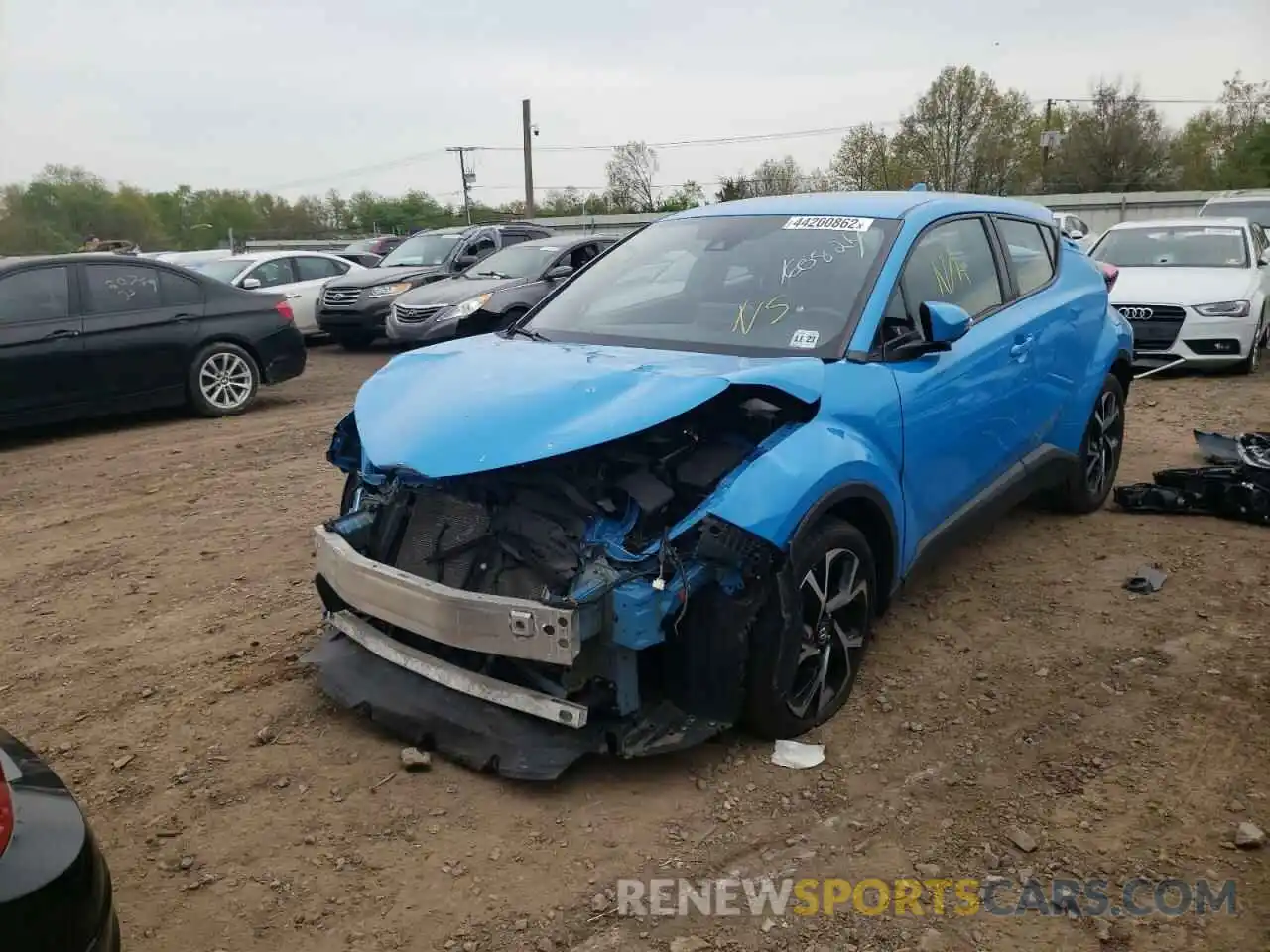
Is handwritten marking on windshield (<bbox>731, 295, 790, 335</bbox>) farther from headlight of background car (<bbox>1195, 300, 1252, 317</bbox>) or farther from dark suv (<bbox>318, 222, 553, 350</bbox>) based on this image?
dark suv (<bbox>318, 222, 553, 350</bbox>)

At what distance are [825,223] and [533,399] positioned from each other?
174 cm

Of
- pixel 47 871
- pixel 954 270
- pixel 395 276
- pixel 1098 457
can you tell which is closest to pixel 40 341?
pixel 395 276

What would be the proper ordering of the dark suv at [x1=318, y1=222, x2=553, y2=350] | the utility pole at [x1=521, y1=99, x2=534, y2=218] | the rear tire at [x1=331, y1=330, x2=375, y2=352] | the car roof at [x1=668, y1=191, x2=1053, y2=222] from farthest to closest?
1. the utility pole at [x1=521, y1=99, x2=534, y2=218]
2. the rear tire at [x1=331, y1=330, x2=375, y2=352]
3. the dark suv at [x1=318, y1=222, x2=553, y2=350]
4. the car roof at [x1=668, y1=191, x2=1053, y2=222]

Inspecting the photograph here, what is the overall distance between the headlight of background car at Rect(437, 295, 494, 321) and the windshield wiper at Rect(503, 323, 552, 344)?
7.04 m

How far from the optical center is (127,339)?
8.60 m

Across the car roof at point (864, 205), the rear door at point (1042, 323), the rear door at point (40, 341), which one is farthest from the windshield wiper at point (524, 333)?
the rear door at point (40, 341)

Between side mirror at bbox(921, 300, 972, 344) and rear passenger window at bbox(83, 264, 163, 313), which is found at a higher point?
rear passenger window at bbox(83, 264, 163, 313)

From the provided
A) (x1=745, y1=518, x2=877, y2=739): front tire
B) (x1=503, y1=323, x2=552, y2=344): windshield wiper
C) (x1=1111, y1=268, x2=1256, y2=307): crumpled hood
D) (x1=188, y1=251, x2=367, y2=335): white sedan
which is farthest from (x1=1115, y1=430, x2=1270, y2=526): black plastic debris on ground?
(x1=188, y1=251, x2=367, y2=335): white sedan

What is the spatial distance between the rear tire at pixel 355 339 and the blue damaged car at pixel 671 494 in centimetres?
1008

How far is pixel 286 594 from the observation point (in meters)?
4.77

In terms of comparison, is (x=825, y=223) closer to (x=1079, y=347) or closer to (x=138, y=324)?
(x=1079, y=347)

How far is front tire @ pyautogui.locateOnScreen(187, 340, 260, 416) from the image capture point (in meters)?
9.19

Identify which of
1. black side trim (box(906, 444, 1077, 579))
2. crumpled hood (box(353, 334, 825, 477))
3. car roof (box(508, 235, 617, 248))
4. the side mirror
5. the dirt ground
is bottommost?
the dirt ground

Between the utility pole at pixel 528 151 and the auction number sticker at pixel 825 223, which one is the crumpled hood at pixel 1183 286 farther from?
the utility pole at pixel 528 151
